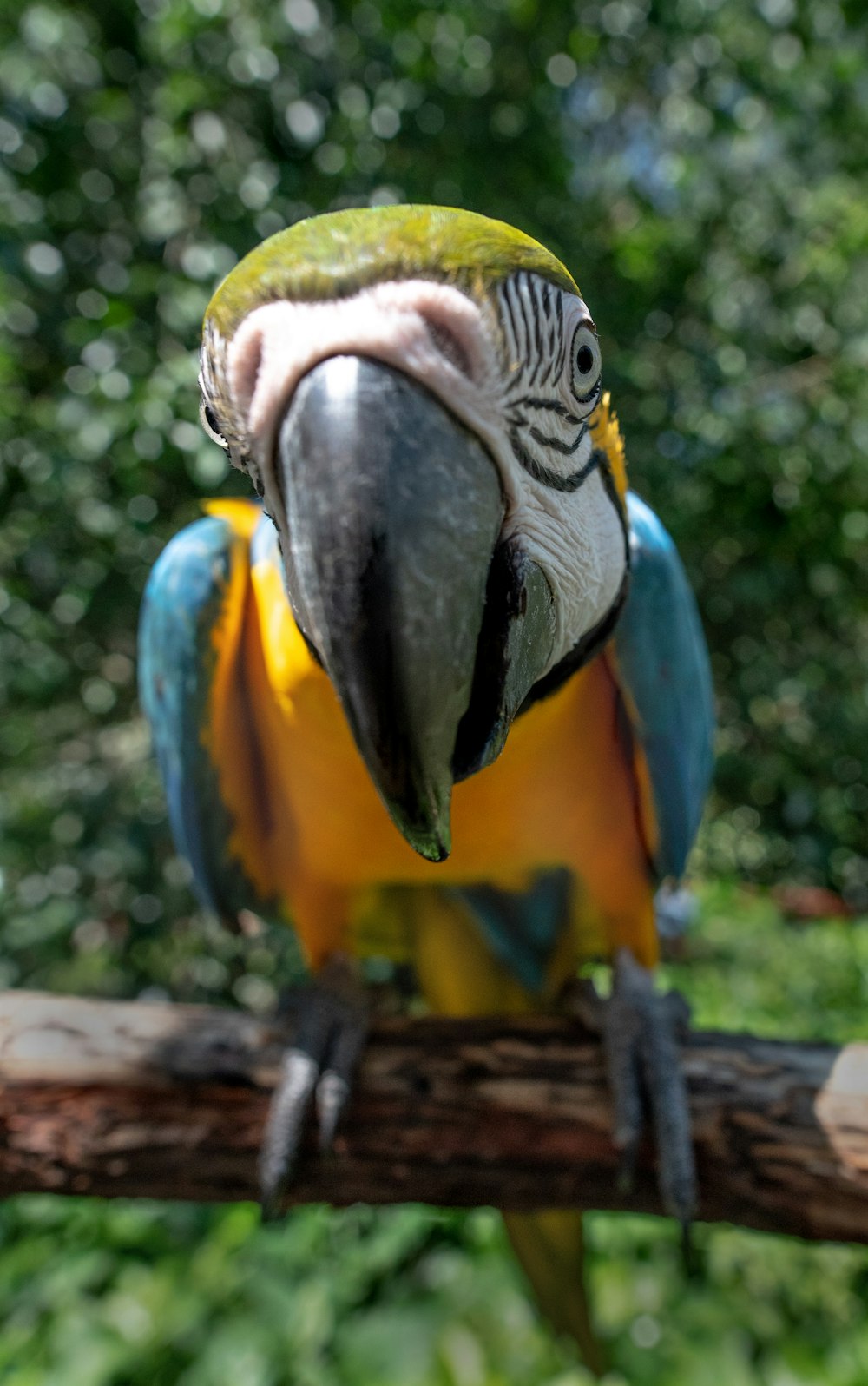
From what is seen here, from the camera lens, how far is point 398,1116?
1.11 m

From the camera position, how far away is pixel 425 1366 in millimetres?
1483

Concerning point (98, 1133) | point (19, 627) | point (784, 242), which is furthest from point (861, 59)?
point (98, 1133)

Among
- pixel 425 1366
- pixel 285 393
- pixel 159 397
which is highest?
pixel 159 397

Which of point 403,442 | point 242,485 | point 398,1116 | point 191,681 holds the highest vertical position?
point 242,485

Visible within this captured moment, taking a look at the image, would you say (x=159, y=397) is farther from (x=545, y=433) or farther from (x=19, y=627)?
(x=545, y=433)

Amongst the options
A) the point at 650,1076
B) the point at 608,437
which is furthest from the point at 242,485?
the point at 650,1076

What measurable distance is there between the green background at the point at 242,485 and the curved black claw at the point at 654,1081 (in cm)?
74

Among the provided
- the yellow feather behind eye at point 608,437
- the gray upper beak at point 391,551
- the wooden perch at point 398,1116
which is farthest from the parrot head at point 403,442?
the wooden perch at point 398,1116

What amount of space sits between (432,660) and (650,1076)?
81 cm

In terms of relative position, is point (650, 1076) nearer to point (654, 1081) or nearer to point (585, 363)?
point (654, 1081)

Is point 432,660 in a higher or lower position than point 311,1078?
higher

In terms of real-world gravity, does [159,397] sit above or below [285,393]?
above

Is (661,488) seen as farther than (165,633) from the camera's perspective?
Yes

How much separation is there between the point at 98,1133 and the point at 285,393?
0.97 meters
